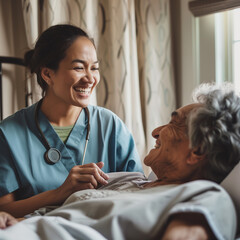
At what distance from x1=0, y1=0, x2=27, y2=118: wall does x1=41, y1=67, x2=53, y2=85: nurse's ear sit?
2.26ft

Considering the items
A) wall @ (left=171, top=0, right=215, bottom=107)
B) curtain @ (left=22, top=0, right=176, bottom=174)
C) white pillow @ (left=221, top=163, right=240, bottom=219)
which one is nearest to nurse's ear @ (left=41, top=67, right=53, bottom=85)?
curtain @ (left=22, top=0, right=176, bottom=174)

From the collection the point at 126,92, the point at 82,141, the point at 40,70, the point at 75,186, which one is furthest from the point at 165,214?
the point at 126,92

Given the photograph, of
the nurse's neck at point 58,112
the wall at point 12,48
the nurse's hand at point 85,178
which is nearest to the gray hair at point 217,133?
the nurse's hand at point 85,178

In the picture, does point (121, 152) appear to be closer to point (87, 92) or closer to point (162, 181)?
point (87, 92)

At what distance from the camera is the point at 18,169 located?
155 centimetres

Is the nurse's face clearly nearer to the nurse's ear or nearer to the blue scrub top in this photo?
the nurse's ear

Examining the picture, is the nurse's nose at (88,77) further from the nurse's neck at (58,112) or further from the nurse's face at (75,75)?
the nurse's neck at (58,112)

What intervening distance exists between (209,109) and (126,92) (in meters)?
1.27

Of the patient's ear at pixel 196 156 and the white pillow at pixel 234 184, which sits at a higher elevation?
the patient's ear at pixel 196 156

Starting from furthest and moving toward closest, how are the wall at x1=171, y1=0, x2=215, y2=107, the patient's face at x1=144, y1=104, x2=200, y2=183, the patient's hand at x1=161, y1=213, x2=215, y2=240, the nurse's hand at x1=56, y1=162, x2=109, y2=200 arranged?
the wall at x1=171, y1=0, x2=215, y2=107 < the nurse's hand at x1=56, y1=162, x2=109, y2=200 < the patient's face at x1=144, y1=104, x2=200, y2=183 < the patient's hand at x1=161, y1=213, x2=215, y2=240

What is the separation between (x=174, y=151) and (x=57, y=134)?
1.97 ft

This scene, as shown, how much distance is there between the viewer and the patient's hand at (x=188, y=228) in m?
0.87

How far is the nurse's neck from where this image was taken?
66.8 inches

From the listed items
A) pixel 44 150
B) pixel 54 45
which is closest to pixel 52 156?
pixel 44 150
